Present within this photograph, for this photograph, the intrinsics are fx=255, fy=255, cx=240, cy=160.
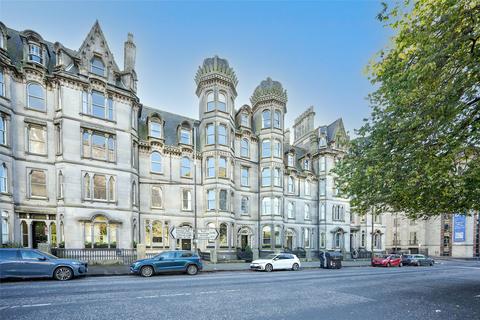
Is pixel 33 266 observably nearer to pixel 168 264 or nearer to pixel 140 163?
pixel 168 264

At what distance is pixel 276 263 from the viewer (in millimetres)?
19719

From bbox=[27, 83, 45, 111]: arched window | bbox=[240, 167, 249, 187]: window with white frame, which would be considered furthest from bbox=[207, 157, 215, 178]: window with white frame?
bbox=[27, 83, 45, 111]: arched window

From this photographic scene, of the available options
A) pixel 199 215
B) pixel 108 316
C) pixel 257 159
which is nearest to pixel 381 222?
pixel 257 159

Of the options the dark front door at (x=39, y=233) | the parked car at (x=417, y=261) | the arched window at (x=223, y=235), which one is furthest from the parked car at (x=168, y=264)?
the parked car at (x=417, y=261)

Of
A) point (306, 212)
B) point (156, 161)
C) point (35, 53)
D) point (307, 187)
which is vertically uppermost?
point (35, 53)

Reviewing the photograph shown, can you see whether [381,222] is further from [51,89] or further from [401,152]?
[51,89]

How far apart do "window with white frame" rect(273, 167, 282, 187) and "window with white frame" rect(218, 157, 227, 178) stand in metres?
6.67

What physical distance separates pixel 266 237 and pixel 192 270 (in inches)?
599

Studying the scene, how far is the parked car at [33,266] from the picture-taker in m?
11.8

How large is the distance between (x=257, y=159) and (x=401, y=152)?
73.8 feet

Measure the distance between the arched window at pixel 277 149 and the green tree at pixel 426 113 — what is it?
776 inches

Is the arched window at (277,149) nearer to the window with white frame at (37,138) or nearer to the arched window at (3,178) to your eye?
the window with white frame at (37,138)

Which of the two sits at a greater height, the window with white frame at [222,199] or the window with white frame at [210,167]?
the window with white frame at [210,167]

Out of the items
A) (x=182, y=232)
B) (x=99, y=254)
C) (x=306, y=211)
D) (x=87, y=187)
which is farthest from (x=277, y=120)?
(x=99, y=254)
